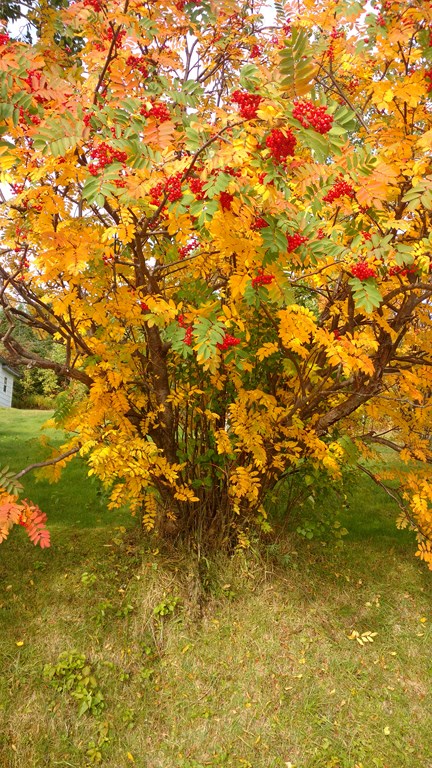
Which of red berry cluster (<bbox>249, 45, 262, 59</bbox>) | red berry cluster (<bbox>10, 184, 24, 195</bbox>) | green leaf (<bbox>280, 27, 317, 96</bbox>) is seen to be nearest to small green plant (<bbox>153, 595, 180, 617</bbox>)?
red berry cluster (<bbox>10, 184, 24, 195</bbox>)

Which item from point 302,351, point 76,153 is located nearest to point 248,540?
point 302,351

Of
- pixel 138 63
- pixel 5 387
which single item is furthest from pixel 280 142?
pixel 5 387

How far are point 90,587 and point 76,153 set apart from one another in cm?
352

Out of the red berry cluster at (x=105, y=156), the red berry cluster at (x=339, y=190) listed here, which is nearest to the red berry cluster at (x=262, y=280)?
the red berry cluster at (x=339, y=190)

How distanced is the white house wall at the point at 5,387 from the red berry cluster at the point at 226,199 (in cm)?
2545

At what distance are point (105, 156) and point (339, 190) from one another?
1.27m

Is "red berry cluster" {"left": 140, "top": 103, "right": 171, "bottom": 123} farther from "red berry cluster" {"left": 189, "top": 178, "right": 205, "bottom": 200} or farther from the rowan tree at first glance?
"red berry cluster" {"left": 189, "top": 178, "right": 205, "bottom": 200}

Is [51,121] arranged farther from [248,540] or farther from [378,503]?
[378,503]

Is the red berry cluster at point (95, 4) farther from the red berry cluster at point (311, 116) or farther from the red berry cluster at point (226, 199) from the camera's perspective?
the red berry cluster at point (311, 116)

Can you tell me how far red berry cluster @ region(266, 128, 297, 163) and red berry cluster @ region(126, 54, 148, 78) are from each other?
5.45ft

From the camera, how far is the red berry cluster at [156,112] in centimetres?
281

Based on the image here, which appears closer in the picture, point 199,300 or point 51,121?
point 51,121

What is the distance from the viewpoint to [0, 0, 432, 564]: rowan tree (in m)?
2.56

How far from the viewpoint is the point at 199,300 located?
3.90m
